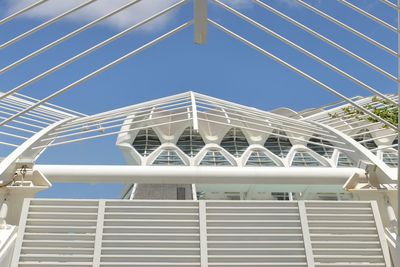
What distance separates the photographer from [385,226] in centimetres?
585

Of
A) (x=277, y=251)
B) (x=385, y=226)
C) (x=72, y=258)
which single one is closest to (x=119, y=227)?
(x=72, y=258)

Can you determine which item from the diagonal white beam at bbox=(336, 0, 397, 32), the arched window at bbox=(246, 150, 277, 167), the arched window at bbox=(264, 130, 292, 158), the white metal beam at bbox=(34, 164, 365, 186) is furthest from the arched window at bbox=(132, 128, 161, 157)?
the diagonal white beam at bbox=(336, 0, 397, 32)

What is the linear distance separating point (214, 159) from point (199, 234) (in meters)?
19.7

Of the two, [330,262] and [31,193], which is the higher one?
[31,193]

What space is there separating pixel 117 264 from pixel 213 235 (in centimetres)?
128

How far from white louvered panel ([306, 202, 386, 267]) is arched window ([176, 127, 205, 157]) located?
67.7 feet

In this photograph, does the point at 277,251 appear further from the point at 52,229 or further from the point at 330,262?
the point at 52,229

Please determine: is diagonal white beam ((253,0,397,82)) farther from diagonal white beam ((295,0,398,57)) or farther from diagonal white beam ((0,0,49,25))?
diagonal white beam ((0,0,49,25))

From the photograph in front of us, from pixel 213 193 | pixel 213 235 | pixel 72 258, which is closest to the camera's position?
pixel 72 258

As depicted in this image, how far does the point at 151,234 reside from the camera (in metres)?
5.52

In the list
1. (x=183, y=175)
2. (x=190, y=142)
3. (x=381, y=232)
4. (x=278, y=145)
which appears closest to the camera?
(x=381, y=232)

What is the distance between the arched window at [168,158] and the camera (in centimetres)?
2453

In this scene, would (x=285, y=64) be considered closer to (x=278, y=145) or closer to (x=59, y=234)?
(x=59, y=234)

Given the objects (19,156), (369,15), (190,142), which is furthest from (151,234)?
(190,142)
